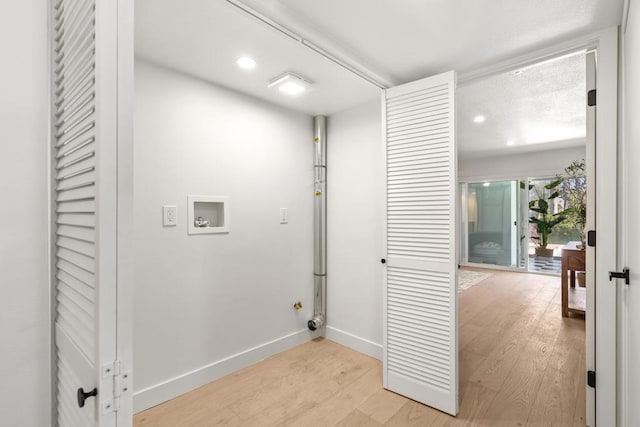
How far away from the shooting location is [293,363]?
2.48 metres

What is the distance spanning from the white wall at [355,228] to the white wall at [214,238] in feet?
0.80

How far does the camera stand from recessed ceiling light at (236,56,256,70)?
6.23 ft

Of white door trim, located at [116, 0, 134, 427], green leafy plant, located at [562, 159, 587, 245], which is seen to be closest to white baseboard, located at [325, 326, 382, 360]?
white door trim, located at [116, 0, 134, 427]

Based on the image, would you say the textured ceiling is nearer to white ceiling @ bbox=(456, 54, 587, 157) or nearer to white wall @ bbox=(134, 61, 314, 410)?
white ceiling @ bbox=(456, 54, 587, 157)

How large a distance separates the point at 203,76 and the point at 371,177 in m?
1.53

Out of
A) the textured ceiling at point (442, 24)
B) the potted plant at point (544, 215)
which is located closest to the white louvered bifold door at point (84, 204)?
the textured ceiling at point (442, 24)

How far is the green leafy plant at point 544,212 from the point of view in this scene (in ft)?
19.8

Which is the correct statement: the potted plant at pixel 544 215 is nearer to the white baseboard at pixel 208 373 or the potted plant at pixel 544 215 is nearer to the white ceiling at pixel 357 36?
the white ceiling at pixel 357 36

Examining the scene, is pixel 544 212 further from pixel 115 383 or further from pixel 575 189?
pixel 115 383

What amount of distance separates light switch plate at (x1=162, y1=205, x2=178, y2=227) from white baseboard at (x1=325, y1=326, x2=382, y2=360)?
1785mm

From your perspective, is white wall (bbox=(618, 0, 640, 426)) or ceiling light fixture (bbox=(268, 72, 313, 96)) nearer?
white wall (bbox=(618, 0, 640, 426))

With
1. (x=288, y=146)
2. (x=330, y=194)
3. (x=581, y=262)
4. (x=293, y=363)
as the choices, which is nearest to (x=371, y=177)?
(x=330, y=194)

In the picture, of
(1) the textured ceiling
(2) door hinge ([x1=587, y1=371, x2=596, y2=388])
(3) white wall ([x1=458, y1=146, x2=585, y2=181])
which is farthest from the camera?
(3) white wall ([x1=458, y1=146, x2=585, y2=181])

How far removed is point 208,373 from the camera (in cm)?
219
